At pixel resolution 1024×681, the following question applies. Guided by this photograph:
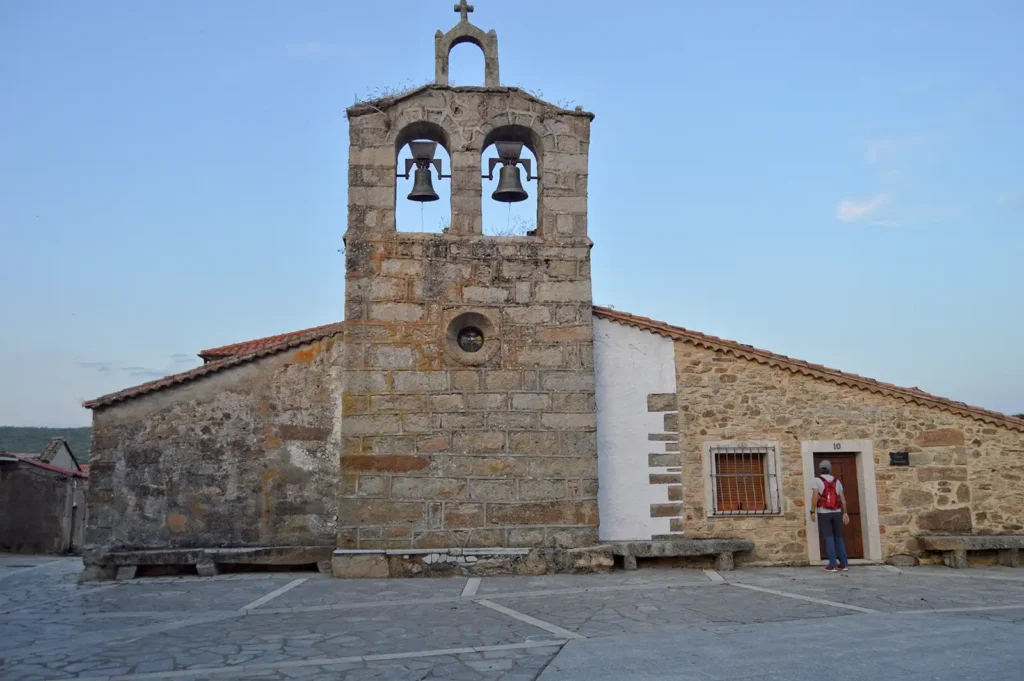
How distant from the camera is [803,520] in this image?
34.6 feet

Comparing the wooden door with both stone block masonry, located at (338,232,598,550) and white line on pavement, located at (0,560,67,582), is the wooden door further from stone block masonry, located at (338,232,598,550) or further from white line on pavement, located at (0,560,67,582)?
white line on pavement, located at (0,560,67,582)

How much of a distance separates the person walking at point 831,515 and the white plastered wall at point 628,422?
181 centimetres

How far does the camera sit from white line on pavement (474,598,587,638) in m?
6.11

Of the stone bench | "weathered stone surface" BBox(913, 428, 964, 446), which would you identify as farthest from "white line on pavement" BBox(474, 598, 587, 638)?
"weathered stone surface" BBox(913, 428, 964, 446)

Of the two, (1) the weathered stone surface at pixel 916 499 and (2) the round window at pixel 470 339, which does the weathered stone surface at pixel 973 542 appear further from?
(2) the round window at pixel 470 339

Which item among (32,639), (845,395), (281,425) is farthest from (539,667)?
(845,395)

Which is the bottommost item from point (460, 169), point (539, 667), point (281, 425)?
point (539, 667)

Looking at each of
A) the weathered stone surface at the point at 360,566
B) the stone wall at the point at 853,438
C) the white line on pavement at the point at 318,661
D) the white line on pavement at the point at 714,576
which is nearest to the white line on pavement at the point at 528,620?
the white line on pavement at the point at 318,661

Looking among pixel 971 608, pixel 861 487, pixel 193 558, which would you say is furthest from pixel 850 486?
pixel 193 558

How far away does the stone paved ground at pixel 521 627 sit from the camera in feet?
16.4

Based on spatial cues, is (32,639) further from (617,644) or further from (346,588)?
(617,644)

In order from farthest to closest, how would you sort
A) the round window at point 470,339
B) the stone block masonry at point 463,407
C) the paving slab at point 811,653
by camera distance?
the round window at point 470,339 < the stone block masonry at point 463,407 < the paving slab at point 811,653

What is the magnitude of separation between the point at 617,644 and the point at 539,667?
0.81 m

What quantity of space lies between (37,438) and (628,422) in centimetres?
4310
